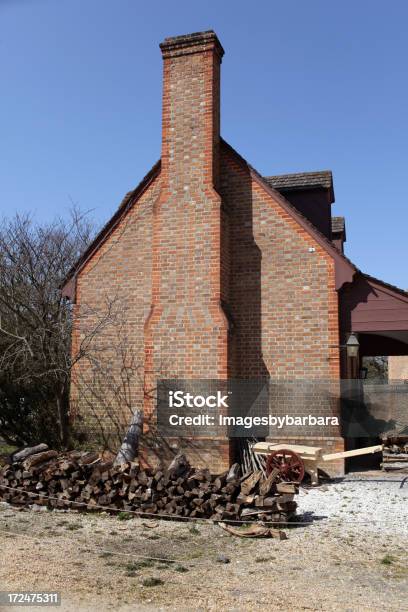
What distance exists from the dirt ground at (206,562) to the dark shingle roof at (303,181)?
9.01 m

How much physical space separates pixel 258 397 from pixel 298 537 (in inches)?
173

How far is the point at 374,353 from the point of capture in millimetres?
18547

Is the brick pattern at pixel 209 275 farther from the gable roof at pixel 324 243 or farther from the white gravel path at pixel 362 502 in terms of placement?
the white gravel path at pixel 362 502

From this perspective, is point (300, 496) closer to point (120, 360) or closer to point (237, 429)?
point (237, 429)

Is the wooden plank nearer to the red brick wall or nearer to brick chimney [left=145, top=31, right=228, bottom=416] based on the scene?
the red brick wall

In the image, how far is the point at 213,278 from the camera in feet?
38.2

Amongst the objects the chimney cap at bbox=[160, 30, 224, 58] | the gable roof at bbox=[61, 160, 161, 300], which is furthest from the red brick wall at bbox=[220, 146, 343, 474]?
the chimney cap at bbox=[160, 30, 224, 58]

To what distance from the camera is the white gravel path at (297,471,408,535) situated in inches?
323

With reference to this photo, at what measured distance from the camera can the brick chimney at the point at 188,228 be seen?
11523 mm

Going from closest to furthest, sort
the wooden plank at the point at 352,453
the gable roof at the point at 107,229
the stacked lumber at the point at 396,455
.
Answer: the wooden plank at the point at 352,453
the stacked lumber at the point at 396,455
the gable roof at the point at 107,229

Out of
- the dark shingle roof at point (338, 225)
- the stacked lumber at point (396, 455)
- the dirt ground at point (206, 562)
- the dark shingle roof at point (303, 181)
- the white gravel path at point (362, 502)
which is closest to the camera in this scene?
the dirt ground at point (206, 562)

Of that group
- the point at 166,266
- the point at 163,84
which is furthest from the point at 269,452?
the point at 163,84

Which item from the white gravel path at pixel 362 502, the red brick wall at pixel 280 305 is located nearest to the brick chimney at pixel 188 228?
the red brick wall at pixel 280 305

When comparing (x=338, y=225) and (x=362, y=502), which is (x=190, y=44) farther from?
(x=362, y=502)
